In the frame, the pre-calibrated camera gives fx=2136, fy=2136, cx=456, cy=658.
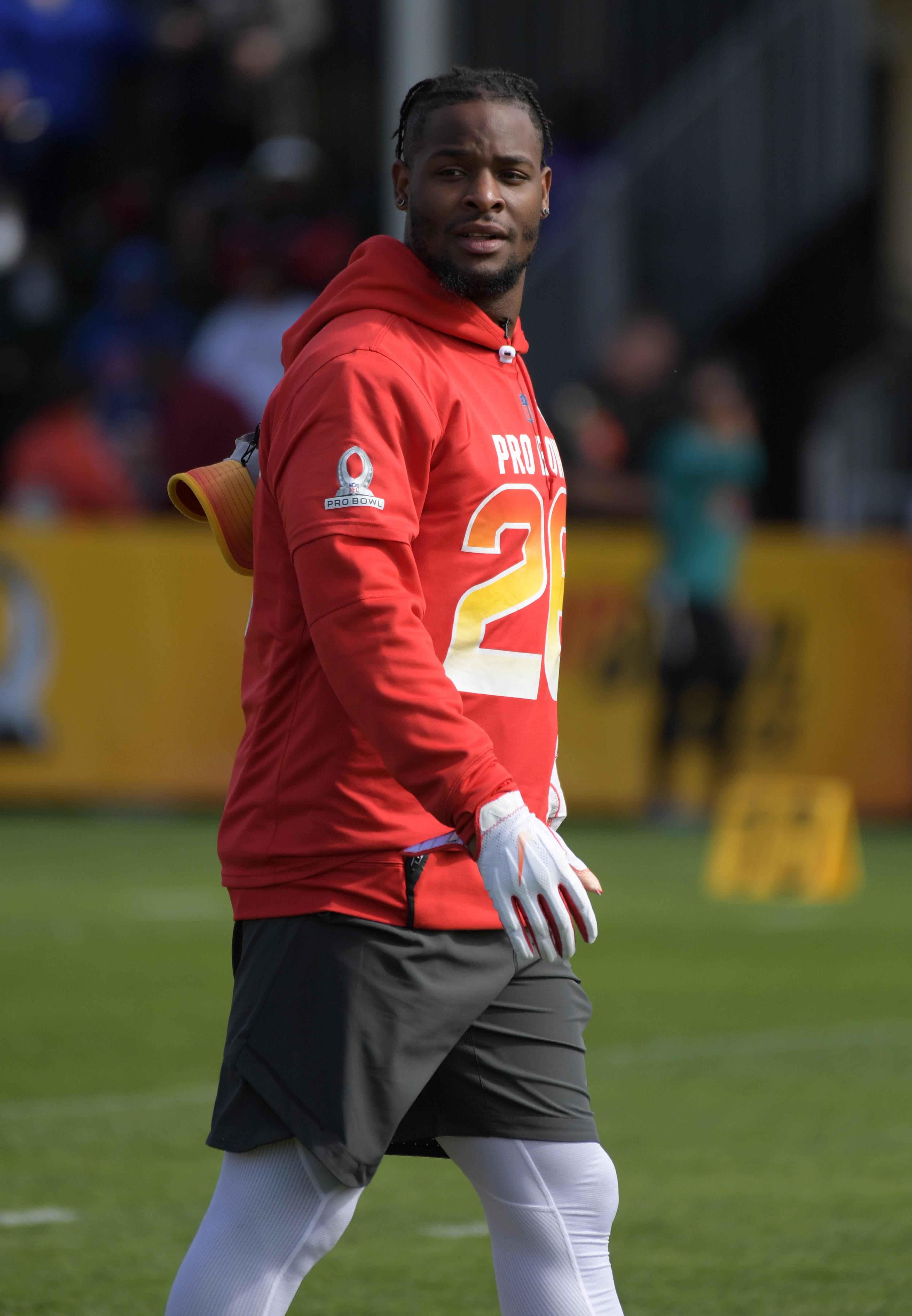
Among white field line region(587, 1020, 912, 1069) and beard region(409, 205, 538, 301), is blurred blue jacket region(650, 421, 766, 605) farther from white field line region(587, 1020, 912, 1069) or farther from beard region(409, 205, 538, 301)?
beard region(409, 205, 538, 301)

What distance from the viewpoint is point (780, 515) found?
17578 mm

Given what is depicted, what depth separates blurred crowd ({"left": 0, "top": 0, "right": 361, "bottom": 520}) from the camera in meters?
13.8

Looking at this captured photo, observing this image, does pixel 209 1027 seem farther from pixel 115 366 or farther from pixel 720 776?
pixel 115 366

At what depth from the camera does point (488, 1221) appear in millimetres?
3031

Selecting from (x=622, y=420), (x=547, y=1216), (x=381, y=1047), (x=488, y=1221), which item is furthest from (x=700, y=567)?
(x=381, y=1047)

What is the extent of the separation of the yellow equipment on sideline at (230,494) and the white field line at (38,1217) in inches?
88.3

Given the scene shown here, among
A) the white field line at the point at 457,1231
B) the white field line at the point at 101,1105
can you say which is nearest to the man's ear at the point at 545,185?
the white field line at the point at 457,1231

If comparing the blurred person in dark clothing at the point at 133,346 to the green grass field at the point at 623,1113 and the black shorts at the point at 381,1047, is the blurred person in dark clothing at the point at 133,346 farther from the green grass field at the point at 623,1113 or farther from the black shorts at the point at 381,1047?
the black shorts at the point at 381,1047

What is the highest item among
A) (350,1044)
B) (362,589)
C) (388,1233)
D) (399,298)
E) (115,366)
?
(115,366)

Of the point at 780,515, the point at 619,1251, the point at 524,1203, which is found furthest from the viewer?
the point at 780,515

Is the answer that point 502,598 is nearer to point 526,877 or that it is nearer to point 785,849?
point 526,877

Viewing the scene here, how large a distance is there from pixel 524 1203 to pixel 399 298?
1.24m

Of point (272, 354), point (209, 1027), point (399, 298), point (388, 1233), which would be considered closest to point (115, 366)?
point (272, 354)

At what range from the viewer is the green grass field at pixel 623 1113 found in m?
4.42
